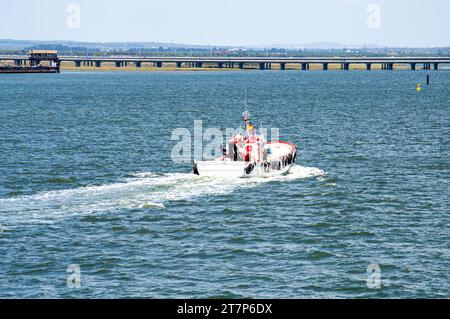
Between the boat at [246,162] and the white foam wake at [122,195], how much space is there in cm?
66

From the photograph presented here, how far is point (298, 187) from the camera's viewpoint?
2504 inches

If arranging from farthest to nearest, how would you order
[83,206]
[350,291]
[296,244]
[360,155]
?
1. [360,155]
2. [83,206]
3. [296,244]
4. [350,291]

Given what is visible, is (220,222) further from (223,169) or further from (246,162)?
(246,162)

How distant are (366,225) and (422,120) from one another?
87.3 metres

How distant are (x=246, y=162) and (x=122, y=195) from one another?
12.7 m

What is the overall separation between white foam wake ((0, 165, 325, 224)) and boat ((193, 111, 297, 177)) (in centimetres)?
66

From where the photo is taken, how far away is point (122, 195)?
191 ft

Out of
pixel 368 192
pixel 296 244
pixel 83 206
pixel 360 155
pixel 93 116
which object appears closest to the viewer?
pixel 296 244

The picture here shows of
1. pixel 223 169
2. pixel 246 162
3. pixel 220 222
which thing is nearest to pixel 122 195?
pixel 223 169

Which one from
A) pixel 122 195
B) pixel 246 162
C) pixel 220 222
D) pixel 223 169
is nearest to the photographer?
pixel 220 222

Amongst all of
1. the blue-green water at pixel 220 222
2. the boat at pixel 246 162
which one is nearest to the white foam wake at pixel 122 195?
the blue-green water at pixel 220 222

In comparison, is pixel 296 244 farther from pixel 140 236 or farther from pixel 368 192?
pixel 368 192

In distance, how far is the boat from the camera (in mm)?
65000
